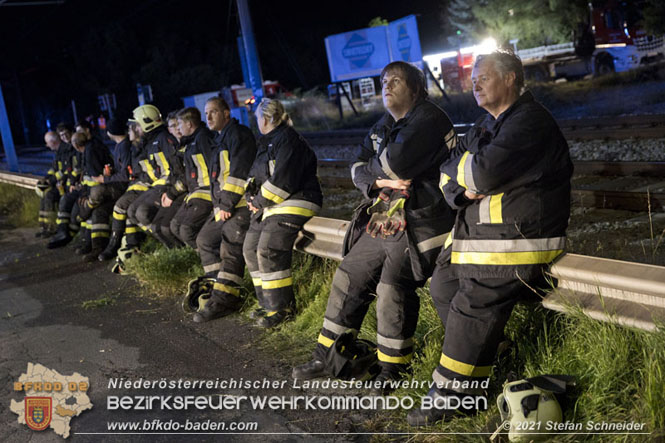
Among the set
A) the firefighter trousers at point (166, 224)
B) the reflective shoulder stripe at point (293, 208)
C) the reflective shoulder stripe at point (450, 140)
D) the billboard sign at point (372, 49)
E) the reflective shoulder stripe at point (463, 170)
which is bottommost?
the firefighter trousers at point (166, 224)

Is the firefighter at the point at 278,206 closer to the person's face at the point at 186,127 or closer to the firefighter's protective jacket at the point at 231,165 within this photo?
the firefighter's protective jacket at the point at 231,165

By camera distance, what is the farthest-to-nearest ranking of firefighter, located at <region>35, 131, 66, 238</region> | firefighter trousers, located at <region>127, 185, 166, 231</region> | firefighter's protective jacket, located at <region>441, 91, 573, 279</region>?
firefighter, located at <region>35, 131, 66, 238</region>
firefighter trousers, located at <region>127, 185, 166, 231</region>
firefighter's protective jacket, located at <region>441, 91, 573, 279</region>

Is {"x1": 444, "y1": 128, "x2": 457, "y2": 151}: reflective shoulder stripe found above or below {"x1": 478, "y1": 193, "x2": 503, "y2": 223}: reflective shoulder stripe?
above

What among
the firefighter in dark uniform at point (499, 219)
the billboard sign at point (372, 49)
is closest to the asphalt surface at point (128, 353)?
the firefighter in dark uniform at point (499, 219)

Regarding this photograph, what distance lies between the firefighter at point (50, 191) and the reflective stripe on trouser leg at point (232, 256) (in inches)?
236

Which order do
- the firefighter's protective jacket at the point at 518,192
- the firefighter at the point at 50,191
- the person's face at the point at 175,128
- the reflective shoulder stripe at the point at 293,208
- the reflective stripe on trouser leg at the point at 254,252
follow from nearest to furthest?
the firefighter's protective jacket at the point at 518,192 < the reflective shoulder stripe at the point at 293,208 < the reflective stripe on trouser leg at the point at 254,252 < the person's face at the point at 175,128 < the firefighter at the point at 50,191

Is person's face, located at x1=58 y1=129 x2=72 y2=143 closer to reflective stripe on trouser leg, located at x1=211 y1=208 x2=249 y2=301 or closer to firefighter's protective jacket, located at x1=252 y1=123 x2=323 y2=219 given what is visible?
reflective stripe on trouser leg, located at x1=211 y1=208 x2=249 y2=301

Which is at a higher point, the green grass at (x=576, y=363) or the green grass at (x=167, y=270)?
the green grass at (x=167, y=270)

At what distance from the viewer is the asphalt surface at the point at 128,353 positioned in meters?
3.72

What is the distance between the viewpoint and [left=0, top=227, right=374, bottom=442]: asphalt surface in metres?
3.72

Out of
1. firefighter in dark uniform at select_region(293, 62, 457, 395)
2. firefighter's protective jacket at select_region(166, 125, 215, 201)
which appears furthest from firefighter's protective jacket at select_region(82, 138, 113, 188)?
firefighter in dark uniform at select_region(293, 62, 457, 395)

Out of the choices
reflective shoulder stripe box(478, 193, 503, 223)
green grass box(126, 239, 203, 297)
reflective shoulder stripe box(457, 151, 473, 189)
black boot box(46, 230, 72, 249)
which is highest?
reflective shoulder stripe box(457, 151, 473, 189)

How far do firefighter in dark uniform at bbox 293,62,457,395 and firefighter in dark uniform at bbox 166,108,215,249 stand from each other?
2883 millimetres

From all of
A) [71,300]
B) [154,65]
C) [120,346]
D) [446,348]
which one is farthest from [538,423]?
[154,65]
